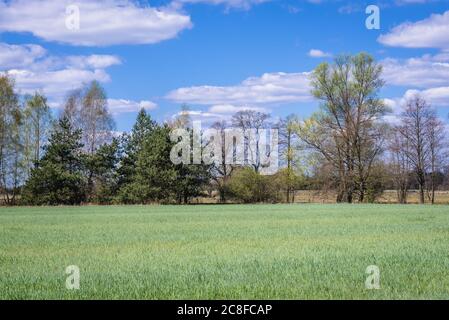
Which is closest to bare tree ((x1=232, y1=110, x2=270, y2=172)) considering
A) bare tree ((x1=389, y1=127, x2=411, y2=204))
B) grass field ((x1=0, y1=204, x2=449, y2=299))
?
bare tree ((x1=389, y1=127, x2=411, y2=204))

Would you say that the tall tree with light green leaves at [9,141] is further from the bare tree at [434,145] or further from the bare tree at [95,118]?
the bare tree at [434,145]

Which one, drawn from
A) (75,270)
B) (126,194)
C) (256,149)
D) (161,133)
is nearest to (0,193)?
(126,194)

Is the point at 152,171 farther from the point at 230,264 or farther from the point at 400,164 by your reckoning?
the point at 230,264

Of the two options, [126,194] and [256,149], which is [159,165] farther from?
[256,149]

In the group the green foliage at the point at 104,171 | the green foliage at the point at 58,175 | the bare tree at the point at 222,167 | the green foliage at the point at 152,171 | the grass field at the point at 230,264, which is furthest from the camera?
the bare tree at the point at 222,167

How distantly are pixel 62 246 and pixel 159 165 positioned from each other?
45739 mm

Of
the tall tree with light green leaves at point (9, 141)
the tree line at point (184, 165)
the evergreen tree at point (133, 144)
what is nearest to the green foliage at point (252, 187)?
the tree line at point (184, 165)

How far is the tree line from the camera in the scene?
6406 centimetres

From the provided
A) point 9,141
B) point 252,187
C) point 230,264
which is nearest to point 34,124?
point 9,141

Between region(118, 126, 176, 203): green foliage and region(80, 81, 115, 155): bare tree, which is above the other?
region(80, 81, 115, 155): bare tree

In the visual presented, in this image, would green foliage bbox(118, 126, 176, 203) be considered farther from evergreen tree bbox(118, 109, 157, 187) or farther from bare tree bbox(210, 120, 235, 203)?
bare tree bbox(210, 120, 235, 203)

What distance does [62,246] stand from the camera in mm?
19406

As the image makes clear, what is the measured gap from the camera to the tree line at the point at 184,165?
210ft

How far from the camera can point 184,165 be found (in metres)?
67.1
